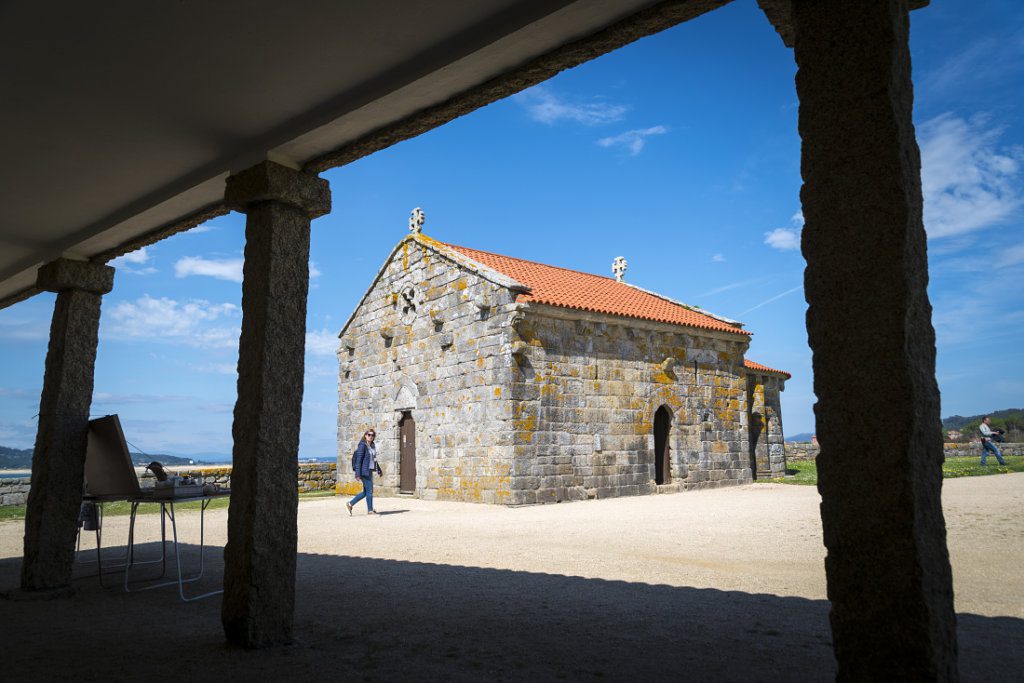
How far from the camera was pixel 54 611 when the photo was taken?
200 inches

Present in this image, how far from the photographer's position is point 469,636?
161 inches

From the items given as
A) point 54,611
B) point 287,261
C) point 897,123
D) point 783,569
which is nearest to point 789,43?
point 897,123

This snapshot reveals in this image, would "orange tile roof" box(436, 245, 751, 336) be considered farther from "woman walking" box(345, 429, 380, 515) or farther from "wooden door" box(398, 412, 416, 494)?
"wooden door" box(398, 412, 416, 494)

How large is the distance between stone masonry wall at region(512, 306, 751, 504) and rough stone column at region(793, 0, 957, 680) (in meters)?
10.8

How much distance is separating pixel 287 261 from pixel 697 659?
331 cm

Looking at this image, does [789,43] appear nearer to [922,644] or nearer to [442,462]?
[922,644]

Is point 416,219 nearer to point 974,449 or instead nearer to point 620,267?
point 620,267

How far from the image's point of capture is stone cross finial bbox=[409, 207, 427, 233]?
16984 mm

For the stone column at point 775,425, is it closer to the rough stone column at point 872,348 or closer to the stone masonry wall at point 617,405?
the stone masonry wall at point 617,405

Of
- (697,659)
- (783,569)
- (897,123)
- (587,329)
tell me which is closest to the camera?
(897,123)

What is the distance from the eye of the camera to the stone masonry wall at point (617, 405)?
13.4m

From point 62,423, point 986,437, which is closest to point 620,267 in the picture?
point 986,437

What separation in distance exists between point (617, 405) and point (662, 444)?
2.03 m

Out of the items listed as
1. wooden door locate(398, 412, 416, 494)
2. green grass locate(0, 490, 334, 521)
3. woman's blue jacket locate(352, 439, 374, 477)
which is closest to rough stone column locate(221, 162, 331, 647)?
woman's blue jacket locate(352, 439, 374, 477)
